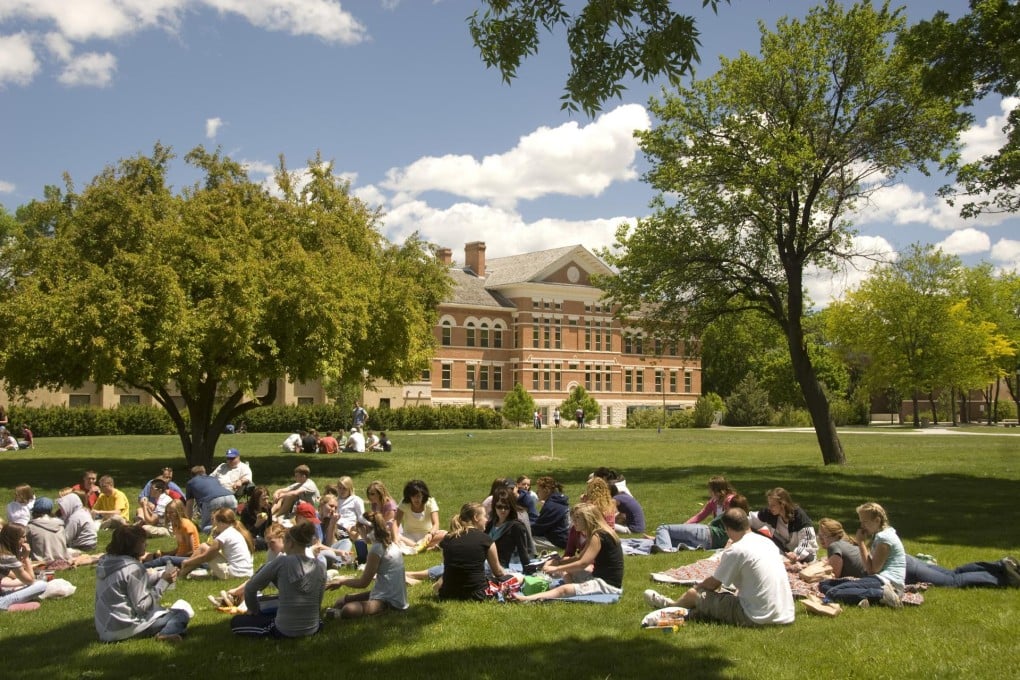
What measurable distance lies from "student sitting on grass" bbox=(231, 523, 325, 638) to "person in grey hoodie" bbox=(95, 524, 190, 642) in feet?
1.98

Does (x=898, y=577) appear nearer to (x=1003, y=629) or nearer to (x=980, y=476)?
(x=1003, y=629)

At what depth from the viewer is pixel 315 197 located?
1144 inches

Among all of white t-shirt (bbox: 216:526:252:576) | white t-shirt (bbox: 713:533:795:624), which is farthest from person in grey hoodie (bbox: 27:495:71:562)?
white t-shirt (bbox: 713:533:795:624)

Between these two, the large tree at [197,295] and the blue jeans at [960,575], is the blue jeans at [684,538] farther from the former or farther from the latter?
the large tree at [197,295]

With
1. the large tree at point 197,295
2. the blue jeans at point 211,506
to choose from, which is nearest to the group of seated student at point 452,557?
the blue jeans at point 211,506

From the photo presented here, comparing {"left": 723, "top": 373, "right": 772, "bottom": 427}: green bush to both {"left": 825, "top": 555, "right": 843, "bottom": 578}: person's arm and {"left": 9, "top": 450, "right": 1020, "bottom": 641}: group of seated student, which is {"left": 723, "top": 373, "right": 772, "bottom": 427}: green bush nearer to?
{"left": 9, "top": 450, "right": 1020, "bottom": 641}: group of seated student

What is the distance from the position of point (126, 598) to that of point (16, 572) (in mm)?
2616

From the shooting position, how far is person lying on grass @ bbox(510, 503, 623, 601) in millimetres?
9523

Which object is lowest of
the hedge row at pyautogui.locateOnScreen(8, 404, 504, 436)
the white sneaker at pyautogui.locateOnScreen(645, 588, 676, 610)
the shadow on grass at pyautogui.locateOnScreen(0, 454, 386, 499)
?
the white sneaker at pyautogui.locateOnScreen(645, 588, 676, 610)

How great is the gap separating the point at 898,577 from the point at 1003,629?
1.33 metres

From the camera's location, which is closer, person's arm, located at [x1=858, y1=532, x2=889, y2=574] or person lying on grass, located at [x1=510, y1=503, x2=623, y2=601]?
person's arm, located at [x1=858, y1=532, x2=889, y2=574]

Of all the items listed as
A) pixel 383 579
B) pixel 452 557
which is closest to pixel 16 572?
pixel 383 579

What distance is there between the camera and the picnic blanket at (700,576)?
31.1 ft

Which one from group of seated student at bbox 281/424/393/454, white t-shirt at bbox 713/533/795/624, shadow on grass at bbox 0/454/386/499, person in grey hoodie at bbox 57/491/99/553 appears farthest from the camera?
group of seated student at bbox 281/424/393/454
